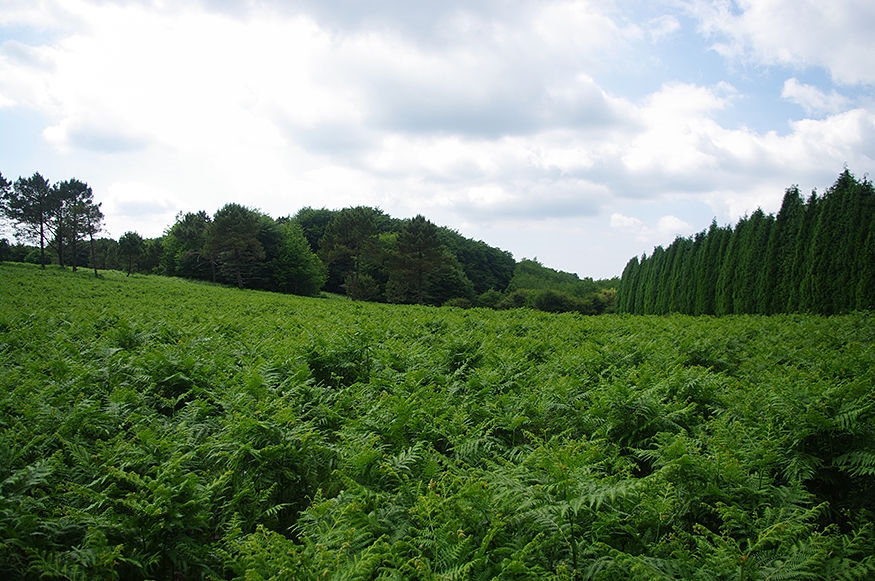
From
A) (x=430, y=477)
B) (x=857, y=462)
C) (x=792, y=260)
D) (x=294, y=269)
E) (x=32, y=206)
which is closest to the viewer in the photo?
(x=857, y=462)

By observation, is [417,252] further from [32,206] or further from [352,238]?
[32,206]

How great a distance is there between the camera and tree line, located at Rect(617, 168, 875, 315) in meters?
23.2

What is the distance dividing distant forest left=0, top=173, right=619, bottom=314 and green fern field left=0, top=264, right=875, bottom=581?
45987mm

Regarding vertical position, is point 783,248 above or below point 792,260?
above

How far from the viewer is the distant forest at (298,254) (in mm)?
51031

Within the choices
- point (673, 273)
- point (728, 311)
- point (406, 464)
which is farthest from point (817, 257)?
point (406, 464)

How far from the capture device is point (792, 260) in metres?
26.6

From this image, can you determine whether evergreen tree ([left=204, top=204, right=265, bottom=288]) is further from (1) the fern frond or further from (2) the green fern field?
(1) the fern frond

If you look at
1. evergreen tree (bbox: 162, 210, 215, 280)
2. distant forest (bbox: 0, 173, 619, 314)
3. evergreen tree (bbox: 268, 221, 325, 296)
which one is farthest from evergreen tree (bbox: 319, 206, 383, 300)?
evergreen tree (bbox: 162, 210, 215, 280)

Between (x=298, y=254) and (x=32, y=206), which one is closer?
(x=32, y=206)

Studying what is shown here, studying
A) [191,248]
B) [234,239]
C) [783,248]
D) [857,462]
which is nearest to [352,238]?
[234,239]

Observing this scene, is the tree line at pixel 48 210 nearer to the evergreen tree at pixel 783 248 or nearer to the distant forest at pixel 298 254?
the distant forest at pixel 298 254

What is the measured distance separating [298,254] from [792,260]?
55.9m

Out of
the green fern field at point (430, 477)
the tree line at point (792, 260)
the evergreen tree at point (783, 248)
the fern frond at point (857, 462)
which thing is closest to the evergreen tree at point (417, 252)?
the tree line at point (792, 260)
